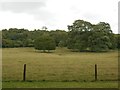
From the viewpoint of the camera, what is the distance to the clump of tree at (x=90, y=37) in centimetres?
10869

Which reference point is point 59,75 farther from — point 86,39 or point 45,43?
point 45,43

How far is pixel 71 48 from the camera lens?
114250 mm

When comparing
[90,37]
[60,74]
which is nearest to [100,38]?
[90,37]

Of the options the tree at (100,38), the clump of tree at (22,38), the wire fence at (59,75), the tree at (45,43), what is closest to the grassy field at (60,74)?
the wire fence at (59,75)

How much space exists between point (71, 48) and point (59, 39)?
1590 cm

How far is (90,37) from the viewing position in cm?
10994

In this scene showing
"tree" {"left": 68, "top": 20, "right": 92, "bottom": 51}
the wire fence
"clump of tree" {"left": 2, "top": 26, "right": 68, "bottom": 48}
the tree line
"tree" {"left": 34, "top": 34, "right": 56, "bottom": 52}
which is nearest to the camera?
the wire fence

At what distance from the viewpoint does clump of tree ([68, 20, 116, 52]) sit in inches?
4279

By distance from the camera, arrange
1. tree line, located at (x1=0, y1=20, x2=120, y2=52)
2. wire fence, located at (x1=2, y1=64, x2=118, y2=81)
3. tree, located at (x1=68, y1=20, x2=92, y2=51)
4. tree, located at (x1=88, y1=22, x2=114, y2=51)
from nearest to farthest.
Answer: wire fence, located at (x1=2, y1=64, x2=118, y2=81)
tree, located at (x1=88, y1=22, x2=114, y2=51)
tree line, located at (x1=0, y1=20, x2=120, y2=52)
tree, located at (x1=68, y1=20, x2=92, y2=51)

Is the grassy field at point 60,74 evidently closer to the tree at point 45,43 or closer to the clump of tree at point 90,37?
the clump of tree at point 90,37

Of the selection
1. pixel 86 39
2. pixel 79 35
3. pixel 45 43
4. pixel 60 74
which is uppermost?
pixel 79 35

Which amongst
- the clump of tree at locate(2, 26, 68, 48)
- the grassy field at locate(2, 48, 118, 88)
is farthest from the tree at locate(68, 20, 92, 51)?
the grassy field at locate(2, 48, 118, 88)

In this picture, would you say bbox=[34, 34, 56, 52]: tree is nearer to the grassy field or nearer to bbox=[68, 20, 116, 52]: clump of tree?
bbox=[68, 20, 116, 52]: clump of tree

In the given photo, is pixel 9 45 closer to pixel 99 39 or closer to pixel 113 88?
pixel 99 39
